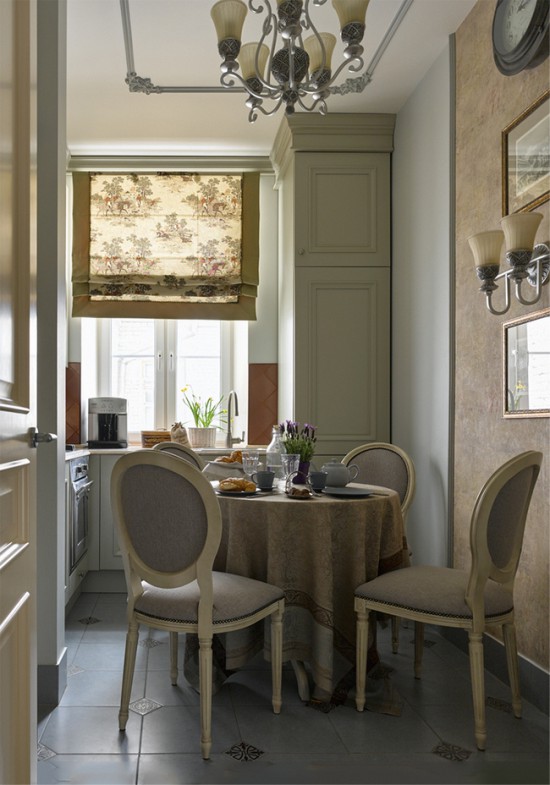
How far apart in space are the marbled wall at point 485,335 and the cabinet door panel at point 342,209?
42.3 inches

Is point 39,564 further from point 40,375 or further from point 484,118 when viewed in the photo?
point 484,118

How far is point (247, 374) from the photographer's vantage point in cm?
515

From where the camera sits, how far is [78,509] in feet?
13.1

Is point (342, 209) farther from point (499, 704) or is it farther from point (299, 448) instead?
point (499, 704)

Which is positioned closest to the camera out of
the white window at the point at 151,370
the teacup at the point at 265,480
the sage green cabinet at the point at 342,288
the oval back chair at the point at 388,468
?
the teacup at the point at 265,480

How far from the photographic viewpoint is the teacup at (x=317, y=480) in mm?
2869

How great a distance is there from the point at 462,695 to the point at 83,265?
12.1ft

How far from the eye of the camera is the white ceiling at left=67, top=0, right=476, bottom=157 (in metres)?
3.19

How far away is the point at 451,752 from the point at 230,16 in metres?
2.57

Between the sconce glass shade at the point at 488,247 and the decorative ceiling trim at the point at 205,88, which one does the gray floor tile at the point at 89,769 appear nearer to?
the sconce glass shade at the point at 488,247

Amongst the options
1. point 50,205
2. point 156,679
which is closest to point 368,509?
point 156,679

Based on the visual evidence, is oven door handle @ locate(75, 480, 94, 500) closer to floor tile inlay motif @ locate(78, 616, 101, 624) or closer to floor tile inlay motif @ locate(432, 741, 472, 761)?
floor tile inlay motif @ locate(78, 616, 101, 624)

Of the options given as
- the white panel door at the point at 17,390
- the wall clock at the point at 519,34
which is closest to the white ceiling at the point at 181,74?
the wall clock at the point at 519,34

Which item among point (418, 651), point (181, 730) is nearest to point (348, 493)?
point (418, 651)
